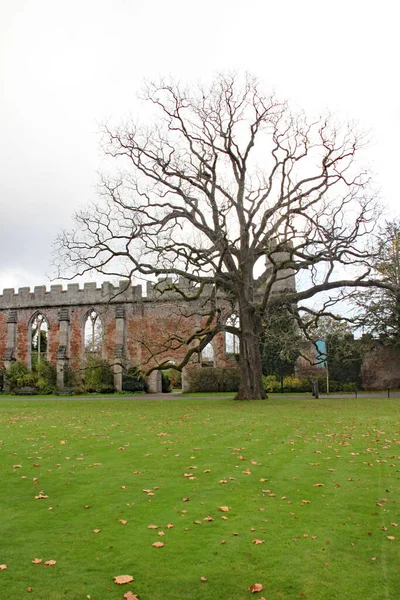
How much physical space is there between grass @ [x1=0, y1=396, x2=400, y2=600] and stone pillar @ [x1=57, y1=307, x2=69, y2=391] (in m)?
25.0

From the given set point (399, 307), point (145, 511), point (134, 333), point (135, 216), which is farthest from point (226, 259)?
point (145, 511)

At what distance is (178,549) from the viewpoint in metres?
4.60

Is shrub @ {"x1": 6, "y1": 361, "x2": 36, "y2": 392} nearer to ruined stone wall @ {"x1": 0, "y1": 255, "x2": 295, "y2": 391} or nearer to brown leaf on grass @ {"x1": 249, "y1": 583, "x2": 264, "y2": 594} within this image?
ruined stone wall @ {"x1": 0, "y1": 255, "x2": 295, "y2": 391}

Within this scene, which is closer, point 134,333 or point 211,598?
point 211,598

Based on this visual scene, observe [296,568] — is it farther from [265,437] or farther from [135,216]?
[135,216]

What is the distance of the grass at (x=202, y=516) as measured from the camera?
4.00 metres

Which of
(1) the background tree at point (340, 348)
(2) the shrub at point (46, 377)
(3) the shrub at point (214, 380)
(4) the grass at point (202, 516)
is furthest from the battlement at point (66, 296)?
(4) the grass at point (202, 516)

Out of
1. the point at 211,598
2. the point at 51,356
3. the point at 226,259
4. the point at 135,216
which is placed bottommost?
the point at 211,598

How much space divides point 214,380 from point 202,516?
26.2 metres

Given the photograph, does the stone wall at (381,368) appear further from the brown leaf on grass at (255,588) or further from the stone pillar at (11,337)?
the brown leaf on grass at (255,588)

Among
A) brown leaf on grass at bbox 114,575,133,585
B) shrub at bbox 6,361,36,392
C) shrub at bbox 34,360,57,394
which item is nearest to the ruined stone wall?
shrub at bbox 34,360,57,394

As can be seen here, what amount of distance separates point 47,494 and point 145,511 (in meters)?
1.50

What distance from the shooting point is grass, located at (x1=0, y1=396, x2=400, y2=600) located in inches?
157

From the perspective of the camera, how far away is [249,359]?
21.9m
